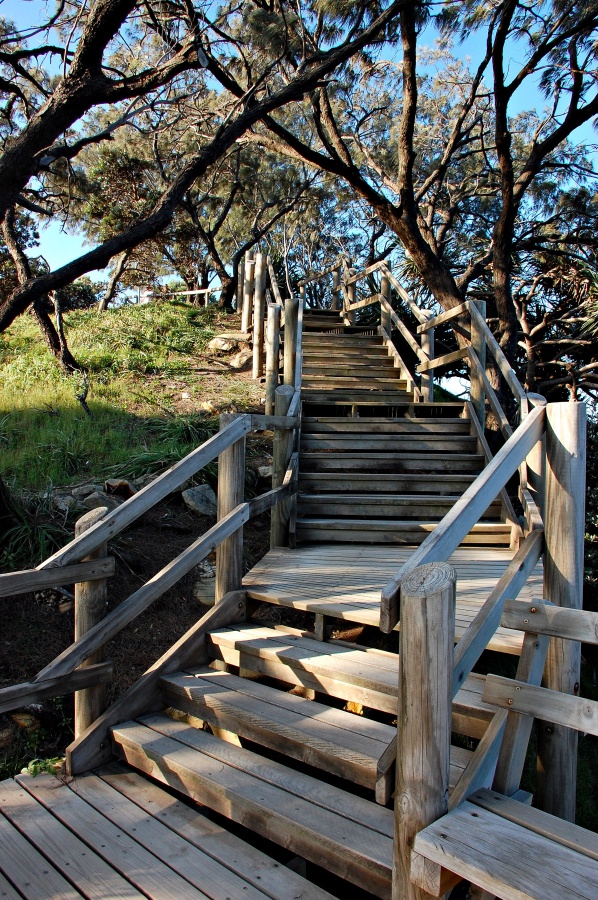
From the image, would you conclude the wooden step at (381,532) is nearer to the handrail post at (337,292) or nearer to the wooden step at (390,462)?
the wooden step at (390,462)

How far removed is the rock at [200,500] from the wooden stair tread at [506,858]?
13.8 feet

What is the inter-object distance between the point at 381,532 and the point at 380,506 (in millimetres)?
318

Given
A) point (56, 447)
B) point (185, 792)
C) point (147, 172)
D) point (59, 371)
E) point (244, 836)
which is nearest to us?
point (185, 792)

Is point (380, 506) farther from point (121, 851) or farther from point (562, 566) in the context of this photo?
point (121, 851)

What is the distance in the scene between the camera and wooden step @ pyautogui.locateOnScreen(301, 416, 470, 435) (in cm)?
661

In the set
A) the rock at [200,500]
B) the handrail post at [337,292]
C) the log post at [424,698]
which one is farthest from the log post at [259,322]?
the log post at [424,698]

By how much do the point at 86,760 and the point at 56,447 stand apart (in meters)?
4.23

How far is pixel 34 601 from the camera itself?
4465 millimetres

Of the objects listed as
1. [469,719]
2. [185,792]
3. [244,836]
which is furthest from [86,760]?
[469,719]

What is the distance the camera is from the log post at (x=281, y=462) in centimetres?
494

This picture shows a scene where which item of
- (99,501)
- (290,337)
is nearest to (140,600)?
(99,501)

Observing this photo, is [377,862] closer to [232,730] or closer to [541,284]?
[232,730]

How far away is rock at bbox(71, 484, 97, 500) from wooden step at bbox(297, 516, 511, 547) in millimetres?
1890

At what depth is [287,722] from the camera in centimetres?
290
